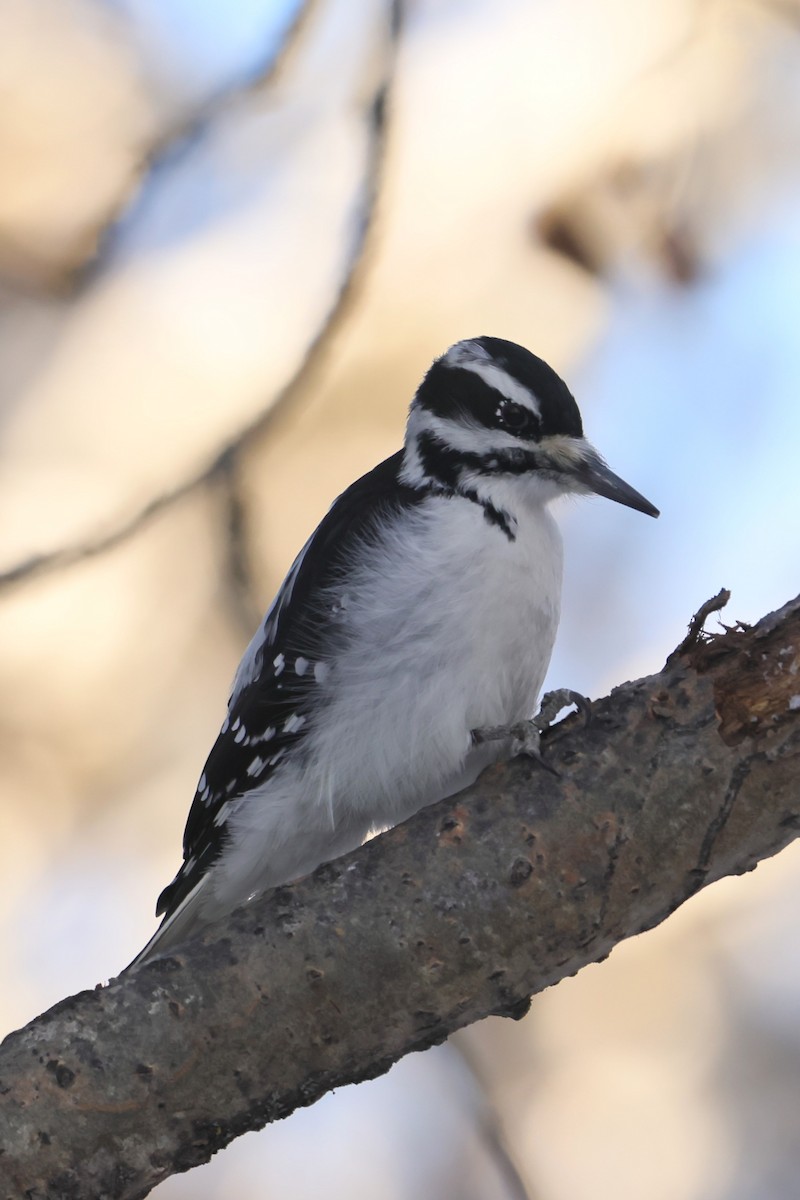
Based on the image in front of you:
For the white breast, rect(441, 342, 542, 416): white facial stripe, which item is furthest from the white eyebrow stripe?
the white breast

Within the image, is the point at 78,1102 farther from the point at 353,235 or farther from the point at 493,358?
the point at 353,235

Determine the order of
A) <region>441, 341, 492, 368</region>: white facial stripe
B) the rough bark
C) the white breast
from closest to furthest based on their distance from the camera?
1. the rough bark
2. the white breast
3. <region>441, 341, 492, 368</region>: white facial stripe

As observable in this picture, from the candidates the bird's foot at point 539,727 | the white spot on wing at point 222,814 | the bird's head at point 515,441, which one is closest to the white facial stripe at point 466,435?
the bird's head at point 515,441

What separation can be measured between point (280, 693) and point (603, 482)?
329mm

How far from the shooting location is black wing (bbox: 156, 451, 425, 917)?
1060 mm

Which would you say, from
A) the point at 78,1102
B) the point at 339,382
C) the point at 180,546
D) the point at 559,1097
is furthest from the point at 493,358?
the point at 559,1097

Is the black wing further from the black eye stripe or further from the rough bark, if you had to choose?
the rough bark

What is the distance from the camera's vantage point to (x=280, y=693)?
1064 millimetres

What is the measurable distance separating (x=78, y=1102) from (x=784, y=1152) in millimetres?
942

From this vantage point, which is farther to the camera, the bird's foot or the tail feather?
the tail feather

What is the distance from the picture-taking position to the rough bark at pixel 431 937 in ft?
2.69

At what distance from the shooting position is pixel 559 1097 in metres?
1.46

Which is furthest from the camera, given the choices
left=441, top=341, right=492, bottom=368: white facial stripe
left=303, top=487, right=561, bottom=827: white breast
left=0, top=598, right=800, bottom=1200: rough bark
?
left=441, top=341, right=492, bottom=368: white facial stripe

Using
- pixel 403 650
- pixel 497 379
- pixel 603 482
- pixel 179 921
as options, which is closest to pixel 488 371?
pixel 497 379
